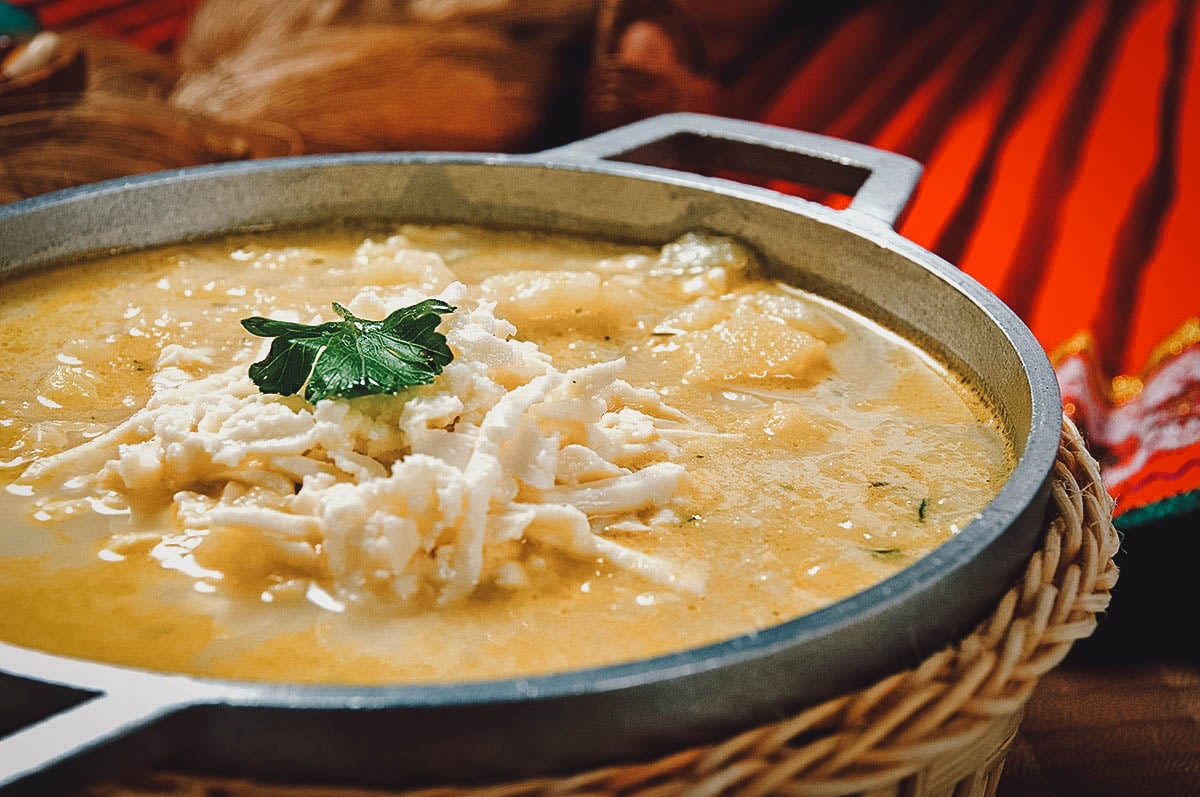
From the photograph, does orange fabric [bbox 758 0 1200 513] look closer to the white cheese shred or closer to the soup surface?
the soup surface

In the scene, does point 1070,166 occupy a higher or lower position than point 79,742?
lower

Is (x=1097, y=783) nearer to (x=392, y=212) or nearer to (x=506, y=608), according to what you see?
(x=506, y=608)

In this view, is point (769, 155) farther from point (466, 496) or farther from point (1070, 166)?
point (1070, 166)

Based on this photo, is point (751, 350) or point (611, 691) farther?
point (751, 350)

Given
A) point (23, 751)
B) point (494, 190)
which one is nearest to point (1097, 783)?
point (494, 190)

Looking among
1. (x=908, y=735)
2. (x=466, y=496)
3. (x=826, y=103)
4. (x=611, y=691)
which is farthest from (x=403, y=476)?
(x=826, y=103)

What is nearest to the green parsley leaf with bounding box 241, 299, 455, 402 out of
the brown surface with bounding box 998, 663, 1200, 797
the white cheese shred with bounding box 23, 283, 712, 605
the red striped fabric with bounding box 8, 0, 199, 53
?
the white cheese shred with bounding box 23, 283, 712, 605
